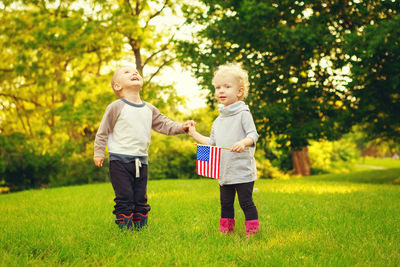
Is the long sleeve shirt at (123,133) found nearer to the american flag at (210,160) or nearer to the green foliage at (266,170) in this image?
the american flag at (210,160)

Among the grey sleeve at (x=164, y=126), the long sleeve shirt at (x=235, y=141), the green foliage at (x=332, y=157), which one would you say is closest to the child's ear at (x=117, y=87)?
the grey sleeve at (x=164, y=126)

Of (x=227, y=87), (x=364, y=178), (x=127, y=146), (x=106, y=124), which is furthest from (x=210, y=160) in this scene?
(x=364, y=178)

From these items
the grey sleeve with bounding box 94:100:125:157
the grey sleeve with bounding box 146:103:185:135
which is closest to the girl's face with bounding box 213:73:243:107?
the grey sleeve with bounding box 146:103:185:135

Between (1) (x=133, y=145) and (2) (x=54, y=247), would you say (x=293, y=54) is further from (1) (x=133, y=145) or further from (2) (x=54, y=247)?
(2) (x=54, y=247)

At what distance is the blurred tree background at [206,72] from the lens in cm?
1051

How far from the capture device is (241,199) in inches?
155

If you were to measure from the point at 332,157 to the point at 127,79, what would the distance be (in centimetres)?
2468

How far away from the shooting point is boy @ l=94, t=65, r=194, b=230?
14.0 feet

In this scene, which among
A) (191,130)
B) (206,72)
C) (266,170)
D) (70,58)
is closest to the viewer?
(191,130)

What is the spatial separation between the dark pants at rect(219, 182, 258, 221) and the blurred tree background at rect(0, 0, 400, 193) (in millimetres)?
5489

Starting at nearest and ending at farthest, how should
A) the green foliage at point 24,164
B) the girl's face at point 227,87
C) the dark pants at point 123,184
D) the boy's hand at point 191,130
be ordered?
the girl's face at point 227,87 → the dark pants at point 123,184 → the boy's hand at point 191,130 → the green foliage at point 24,164

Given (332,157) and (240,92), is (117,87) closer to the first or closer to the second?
(240,92)

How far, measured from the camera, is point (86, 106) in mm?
16016

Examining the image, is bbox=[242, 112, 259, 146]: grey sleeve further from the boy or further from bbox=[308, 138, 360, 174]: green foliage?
bbox=[308, 138, 360, 174]: green foliage
